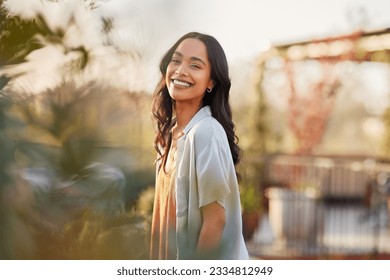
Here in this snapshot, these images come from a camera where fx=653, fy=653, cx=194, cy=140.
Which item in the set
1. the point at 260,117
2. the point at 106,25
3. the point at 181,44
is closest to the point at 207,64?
the point at 181,44

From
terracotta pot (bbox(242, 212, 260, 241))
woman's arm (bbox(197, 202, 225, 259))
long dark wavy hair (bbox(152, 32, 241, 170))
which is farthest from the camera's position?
terracotta pot (bbox(242, 212, 260, 241))

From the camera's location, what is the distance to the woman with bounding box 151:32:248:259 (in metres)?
1.69

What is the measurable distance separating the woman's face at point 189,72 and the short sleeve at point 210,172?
0.19 metres

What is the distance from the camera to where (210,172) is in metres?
1.70

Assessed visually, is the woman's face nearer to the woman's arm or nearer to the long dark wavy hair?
the long dark wavy hair

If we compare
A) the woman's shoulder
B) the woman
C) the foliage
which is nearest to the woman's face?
the woman

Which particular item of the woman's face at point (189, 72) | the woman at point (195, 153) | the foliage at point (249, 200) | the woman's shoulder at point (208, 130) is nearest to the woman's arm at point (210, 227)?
the woman at point (195, 153)

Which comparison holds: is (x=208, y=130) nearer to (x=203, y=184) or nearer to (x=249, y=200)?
(x=203, y=184)

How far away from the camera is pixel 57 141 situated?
85cm

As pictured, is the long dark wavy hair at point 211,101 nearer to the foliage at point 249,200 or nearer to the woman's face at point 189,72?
the woman's face at point 189,72

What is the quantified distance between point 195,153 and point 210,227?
7.7 inches

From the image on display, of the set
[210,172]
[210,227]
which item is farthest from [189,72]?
[210,227]

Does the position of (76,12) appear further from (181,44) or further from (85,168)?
(181,44)

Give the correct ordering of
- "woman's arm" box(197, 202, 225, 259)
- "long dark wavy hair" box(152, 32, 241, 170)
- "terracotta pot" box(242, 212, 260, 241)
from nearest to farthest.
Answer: "woman's arm" box(197, 202, 225, 259)
"long dark wavy hair" box(152, 32, 241, 170)
"terracotta pot" box(242, 212, 260, 241)
